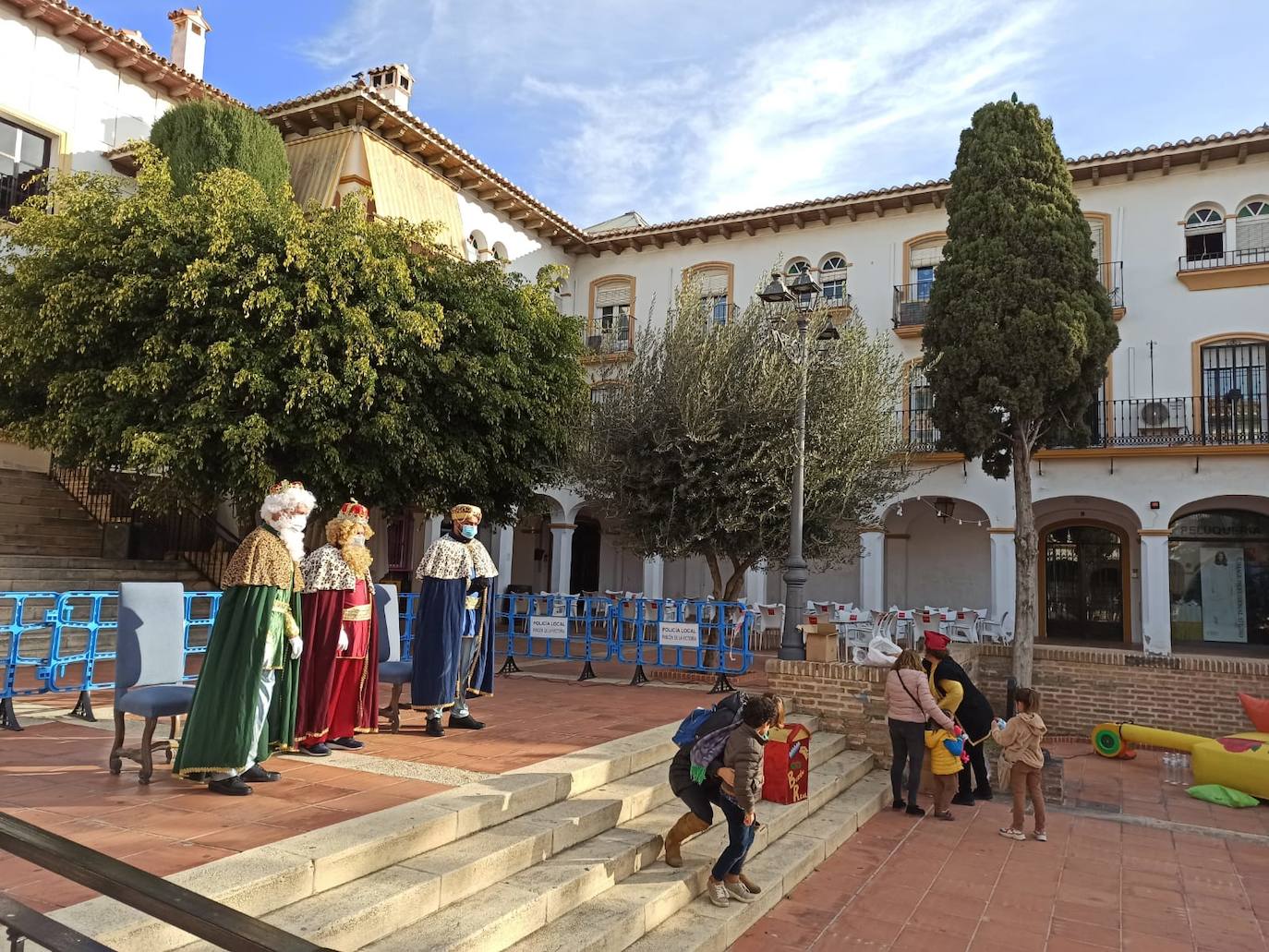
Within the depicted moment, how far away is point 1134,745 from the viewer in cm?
1074

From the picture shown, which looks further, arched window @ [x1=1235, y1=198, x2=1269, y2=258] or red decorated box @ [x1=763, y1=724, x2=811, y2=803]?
arched window @ [x1=1235, y1=198, x2=1269, y2=258]

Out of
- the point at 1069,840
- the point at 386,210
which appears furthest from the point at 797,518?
the point at 386,210

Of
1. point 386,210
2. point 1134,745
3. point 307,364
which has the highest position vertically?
point 386,210

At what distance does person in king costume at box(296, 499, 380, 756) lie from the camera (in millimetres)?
5652

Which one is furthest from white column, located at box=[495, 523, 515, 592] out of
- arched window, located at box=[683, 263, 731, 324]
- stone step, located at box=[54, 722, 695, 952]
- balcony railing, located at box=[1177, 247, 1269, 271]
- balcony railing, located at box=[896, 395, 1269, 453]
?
balcony railing, located at box=[1177, 247, 1269, 271]

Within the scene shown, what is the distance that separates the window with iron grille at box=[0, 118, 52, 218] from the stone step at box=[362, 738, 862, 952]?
15.1 meters

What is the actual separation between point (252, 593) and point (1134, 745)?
10.3 metres

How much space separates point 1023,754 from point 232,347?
365 inches

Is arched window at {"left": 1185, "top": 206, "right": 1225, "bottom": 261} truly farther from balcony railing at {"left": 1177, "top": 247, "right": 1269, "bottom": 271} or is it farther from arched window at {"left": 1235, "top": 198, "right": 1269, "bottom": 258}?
arched window at {"left": 1235, "top": 198, "right": 1269, "bottom": 258}

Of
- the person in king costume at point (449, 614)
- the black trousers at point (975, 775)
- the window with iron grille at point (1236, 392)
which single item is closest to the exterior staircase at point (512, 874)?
the person in king costume at point (449, 614)

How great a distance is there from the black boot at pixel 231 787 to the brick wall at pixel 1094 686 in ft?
18.0

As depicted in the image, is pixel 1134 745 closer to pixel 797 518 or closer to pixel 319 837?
pixel 797 518

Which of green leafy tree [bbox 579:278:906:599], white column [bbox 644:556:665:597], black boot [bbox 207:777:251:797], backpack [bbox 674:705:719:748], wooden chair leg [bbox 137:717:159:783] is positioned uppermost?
green leafy tree [bbox 579:278:906:599]

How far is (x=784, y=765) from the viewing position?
5793mm
